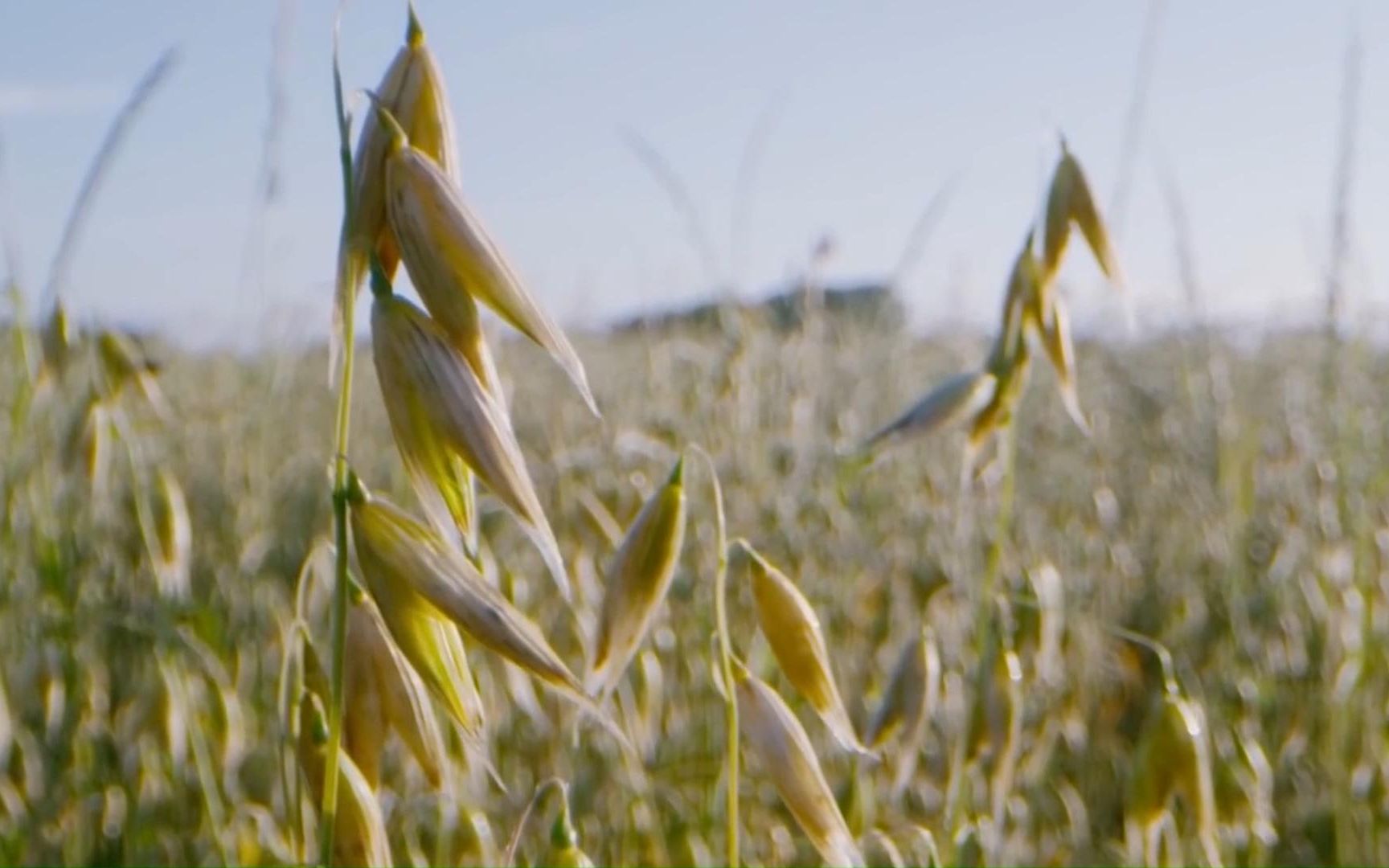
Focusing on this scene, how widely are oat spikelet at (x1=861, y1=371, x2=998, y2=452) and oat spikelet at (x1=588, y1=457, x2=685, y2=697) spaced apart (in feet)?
0.98

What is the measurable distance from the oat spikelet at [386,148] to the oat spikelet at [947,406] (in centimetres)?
43

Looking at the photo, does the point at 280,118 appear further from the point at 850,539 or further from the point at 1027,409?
the point at 1027,409

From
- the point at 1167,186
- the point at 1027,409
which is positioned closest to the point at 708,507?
the point at 1167,186

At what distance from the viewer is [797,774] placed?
682 millimetres

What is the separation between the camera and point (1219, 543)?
2432mm

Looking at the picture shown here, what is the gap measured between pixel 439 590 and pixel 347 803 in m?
0.14

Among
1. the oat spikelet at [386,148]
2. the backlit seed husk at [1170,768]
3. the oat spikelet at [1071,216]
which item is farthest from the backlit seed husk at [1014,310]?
the oat spikelet at [386,148]

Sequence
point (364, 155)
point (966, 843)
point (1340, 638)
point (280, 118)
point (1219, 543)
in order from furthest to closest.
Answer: point (1219, 543) < point (1340, 638) < point (280, 118) < point (966, 843) < point (364, 155)

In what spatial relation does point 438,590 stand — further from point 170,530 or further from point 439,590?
point 170,530

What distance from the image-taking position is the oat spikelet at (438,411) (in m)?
0.50

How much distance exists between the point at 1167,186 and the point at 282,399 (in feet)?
6.35

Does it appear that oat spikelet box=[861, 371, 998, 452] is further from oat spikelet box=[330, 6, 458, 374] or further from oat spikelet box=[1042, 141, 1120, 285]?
oat spikelet box=[330, 6, 458, 374]

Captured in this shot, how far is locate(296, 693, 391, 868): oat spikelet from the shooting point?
59cm

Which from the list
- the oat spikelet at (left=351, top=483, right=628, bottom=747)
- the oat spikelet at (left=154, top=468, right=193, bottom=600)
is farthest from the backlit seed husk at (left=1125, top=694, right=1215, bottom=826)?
the oat spikelet at (left=154, top=468, right=193, bottom=600)
